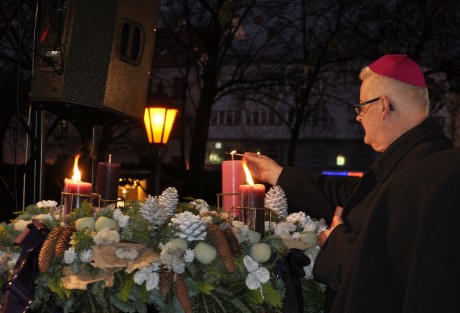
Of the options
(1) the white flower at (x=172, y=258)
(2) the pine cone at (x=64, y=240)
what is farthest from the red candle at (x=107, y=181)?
(1) the white flower at (x=172, y=258)

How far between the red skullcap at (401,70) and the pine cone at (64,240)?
147cm

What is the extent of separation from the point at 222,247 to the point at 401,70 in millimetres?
1142

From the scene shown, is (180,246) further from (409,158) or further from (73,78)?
(73,78)

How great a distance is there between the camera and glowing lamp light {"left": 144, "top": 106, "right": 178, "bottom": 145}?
1059cm

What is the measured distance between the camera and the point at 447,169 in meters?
2.03

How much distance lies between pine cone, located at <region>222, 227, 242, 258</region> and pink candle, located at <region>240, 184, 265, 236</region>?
0.52 ft

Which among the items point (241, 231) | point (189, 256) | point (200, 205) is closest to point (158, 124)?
point (200, 205)

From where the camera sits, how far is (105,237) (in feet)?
7.39

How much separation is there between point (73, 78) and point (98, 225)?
2479mm

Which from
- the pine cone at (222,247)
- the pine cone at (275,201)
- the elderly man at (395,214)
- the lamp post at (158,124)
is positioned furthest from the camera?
the lamp post at (158,124)

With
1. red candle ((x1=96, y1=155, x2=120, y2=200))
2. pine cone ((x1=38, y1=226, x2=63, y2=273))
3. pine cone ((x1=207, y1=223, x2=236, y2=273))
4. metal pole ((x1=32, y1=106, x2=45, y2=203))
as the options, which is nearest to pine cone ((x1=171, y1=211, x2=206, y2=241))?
pine cone ((x1=207, y1=223, x2=236, y2=273))

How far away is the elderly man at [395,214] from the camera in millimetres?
1963

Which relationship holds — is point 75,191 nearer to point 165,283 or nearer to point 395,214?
point 165,283

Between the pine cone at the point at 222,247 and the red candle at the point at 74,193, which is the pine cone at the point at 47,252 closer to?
the red candle at the point at 74,193
